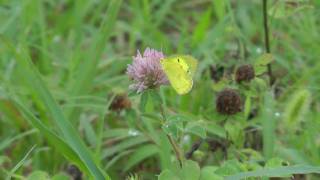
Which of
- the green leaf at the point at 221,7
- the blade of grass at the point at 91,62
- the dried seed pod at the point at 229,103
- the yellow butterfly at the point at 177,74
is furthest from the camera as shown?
the green leaf at the point at 221,7

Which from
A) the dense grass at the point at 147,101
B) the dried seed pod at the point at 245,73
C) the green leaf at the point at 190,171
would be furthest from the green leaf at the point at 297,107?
the green leaf at the point at 190,171

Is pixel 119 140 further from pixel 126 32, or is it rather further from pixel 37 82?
pixel 126 32

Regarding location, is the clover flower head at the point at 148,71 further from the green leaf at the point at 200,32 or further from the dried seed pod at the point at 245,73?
the green leaf at the point at 200,32

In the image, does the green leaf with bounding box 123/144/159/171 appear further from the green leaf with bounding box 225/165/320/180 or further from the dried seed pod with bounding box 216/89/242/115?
the green leaf with bounding box 225/165/320/180

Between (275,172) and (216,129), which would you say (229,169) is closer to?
(275,172)

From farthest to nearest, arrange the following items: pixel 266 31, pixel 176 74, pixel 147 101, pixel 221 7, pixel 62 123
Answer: pixel 221 7, pixel 266 31, pixel 62 123, pixel 147 101, pixel 176 74

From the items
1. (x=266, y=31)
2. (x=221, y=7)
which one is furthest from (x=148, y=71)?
(x=221, y=7)

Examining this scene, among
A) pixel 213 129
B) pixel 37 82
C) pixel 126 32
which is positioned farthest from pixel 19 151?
pixel 126 32
